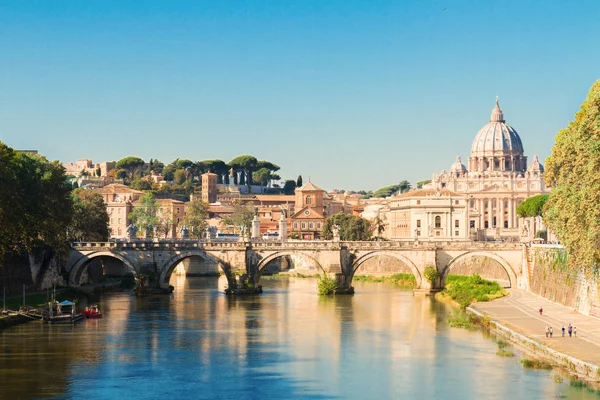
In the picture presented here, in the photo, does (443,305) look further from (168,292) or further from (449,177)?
(449,177)

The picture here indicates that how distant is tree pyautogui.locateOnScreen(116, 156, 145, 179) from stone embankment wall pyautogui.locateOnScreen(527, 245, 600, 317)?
13125cm

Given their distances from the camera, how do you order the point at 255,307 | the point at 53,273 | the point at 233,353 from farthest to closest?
1. the point at 53,273
2. the point at 255,307
3. the point at 233,353

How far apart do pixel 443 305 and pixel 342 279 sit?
10.4 metres

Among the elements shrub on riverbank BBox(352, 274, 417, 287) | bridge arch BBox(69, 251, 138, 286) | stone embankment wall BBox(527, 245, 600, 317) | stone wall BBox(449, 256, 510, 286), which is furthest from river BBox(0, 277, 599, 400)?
shrub on riverbank BBox(352, 274, 417, 287)

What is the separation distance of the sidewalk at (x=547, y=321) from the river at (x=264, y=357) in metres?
1.89

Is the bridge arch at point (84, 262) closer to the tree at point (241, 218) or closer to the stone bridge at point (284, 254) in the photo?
the stone bridge at point (284, 254)

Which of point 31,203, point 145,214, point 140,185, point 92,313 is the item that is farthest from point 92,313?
point 140,185

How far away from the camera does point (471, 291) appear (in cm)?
6606

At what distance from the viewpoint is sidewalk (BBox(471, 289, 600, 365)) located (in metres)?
41.8

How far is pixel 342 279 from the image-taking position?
74.0 meters

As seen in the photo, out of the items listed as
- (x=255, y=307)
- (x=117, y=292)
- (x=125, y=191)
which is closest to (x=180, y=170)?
(x=125, y=191)

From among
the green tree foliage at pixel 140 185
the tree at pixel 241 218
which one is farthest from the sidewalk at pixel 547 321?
the green tree foliage at pixel 140 185

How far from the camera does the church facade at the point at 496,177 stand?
164 meters

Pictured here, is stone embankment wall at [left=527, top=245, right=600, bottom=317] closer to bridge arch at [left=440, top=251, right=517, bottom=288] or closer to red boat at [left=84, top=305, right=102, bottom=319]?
bridge arch at [left=440, top=251, right=517, bottom=288]
